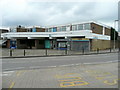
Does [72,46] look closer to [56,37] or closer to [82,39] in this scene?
[82,39]

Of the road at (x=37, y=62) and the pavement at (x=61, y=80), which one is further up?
the pavement at (x=61, y=80)

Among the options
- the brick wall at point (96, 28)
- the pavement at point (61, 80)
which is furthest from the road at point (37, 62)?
the brick wall at point (96, 28)

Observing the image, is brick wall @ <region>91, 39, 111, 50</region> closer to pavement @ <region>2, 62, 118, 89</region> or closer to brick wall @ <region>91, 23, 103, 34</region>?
brick wall @ <region>91, 23, 103, 34</region>

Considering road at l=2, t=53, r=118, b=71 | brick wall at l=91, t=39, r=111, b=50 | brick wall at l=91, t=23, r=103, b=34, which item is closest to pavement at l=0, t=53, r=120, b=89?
road at l=2, t=53, r=118, b=71

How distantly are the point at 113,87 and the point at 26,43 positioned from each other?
34651mm

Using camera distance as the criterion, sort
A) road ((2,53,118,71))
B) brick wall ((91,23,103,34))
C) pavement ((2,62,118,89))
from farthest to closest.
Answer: brick wall ((91,23,103,34)) < road ((2,53,118,71)) < pavement ((2,62,118,89))

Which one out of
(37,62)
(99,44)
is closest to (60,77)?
(37,62)

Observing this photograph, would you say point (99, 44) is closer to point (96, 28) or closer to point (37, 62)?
point (96, 28)

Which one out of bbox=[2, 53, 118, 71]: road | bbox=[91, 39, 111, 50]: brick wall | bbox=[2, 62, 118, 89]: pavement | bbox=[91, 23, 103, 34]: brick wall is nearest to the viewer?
bbox=[2, 62, 118, 89]: pavement

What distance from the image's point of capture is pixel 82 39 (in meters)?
25.6

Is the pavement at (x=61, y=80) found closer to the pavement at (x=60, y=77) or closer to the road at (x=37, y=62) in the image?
the pavement at (x=60, y=77)

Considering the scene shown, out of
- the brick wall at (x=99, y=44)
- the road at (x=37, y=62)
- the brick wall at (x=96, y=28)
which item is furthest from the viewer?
the brick wall at (x=96, y=28)

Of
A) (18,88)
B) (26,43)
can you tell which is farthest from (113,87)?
(26,43)

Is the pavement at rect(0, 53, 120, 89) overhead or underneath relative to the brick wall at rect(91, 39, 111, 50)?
underneath
